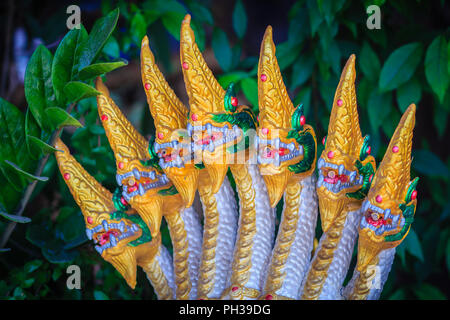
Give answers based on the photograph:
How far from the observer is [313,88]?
1556 mm

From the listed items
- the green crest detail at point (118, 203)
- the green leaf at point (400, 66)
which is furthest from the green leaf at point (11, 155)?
the green leaf at point (400, 66)

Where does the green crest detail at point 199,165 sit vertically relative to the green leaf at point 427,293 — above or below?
above

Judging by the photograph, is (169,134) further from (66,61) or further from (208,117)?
(66,61)

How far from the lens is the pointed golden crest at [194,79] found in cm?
98

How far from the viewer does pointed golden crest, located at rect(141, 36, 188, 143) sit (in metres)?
1.03

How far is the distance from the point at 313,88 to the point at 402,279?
30.6 inches

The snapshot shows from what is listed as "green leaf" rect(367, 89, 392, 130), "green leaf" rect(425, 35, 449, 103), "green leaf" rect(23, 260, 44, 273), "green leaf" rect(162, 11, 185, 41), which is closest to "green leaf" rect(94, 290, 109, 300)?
Result: "green leaf" rect(23, 260, 44, 273)

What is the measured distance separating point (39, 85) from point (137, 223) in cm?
39

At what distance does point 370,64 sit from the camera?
1.43m

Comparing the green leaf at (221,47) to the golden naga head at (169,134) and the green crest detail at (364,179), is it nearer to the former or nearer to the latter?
the golden naga head at (169,134)

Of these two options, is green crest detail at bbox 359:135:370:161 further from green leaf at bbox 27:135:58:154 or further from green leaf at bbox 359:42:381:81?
green leaf at bbox 27:135:58:154

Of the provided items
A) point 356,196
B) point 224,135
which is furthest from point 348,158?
point 224,135

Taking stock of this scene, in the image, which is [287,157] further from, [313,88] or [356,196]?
[313,88]

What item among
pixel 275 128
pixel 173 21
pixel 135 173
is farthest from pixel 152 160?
pixel 173 21
